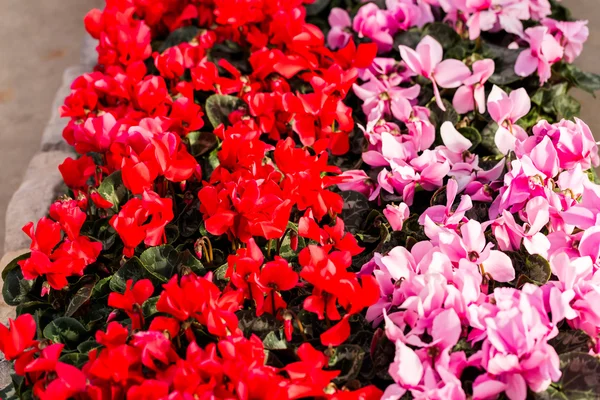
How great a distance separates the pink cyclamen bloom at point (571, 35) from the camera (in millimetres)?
1939

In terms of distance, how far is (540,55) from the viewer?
1863mm

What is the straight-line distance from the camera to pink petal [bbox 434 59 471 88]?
1.79 m

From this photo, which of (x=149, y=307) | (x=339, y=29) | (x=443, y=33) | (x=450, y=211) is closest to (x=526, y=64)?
(x=443, y=33)

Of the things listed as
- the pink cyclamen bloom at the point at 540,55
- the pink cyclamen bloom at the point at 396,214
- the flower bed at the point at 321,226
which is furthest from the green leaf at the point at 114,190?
the pink cyclamen bloom at the point at 540,55

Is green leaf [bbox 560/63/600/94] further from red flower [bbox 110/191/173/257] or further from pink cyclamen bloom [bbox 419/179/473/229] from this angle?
red flower [bbox 110/191/173/257]

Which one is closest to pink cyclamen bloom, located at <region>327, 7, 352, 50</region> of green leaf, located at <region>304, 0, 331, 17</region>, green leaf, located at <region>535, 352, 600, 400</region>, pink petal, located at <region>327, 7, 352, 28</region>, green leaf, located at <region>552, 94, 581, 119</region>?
pink petal, located at <region>327, 7, 352, 28</region>

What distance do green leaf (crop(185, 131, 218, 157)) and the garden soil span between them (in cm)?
117

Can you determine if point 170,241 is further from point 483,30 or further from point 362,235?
point 483,30

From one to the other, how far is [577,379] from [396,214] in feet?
1.48

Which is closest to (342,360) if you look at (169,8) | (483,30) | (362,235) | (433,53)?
(362,235)

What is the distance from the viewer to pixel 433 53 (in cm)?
177

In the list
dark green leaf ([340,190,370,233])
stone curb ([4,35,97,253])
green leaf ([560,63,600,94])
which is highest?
dark green leaf ([340,190,370,233])

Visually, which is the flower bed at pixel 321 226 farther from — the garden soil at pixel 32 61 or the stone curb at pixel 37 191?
the garden soil at pixel 32 61

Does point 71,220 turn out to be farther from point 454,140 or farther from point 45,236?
point 454,140
